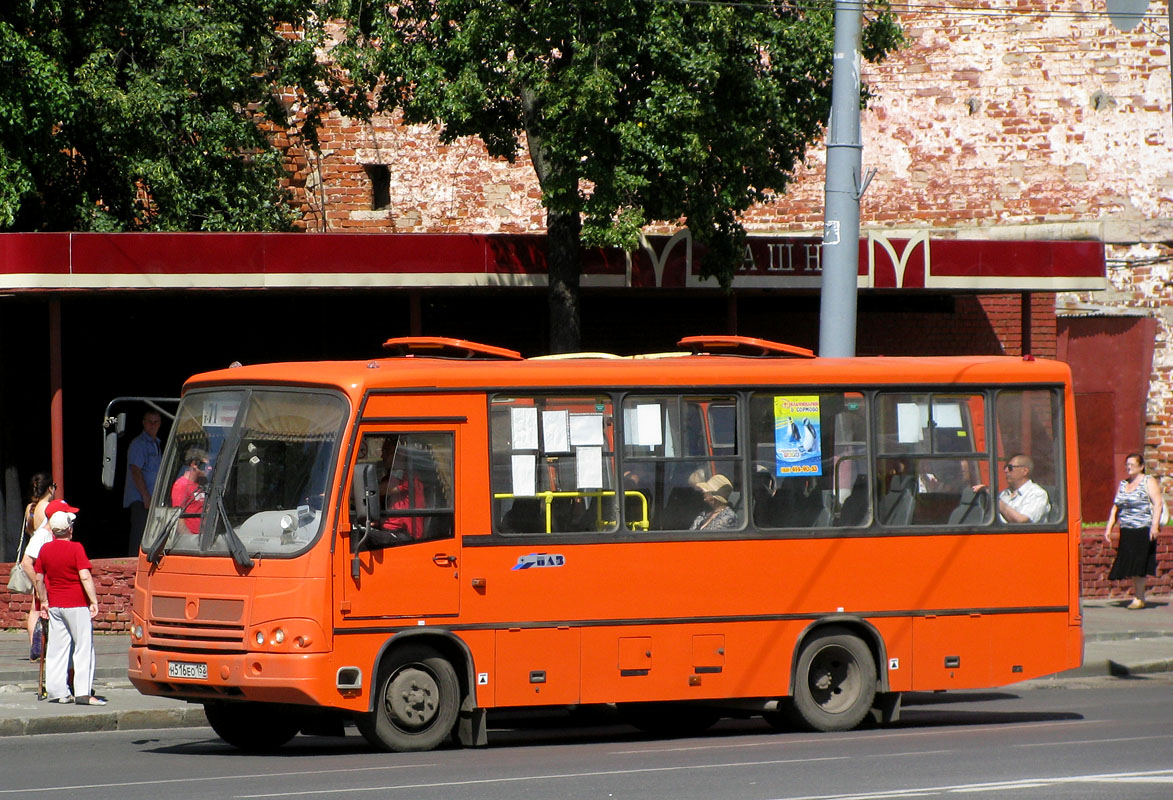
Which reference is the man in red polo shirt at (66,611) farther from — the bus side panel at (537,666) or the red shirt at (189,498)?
the bus side panel at (537,666)

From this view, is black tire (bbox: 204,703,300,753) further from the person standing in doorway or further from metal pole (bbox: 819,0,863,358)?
the person standing in doorway

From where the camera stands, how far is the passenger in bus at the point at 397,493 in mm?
11297

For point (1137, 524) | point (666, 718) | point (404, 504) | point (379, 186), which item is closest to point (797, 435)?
point (666, 718)

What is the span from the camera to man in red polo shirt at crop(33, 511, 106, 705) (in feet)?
45.2

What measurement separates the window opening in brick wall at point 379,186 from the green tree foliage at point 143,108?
542cm

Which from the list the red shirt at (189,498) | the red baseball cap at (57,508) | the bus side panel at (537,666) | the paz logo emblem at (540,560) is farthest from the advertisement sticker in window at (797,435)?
the red baseball cap at (57,508)

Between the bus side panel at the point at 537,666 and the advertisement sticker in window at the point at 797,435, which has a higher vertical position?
the advertisement sticker in window at the point at 797,435

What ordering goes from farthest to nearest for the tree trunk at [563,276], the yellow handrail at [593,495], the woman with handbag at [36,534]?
the tree trunk at [563,276], the woman with handbag at [36,534], the yellow handrail at [593,495]

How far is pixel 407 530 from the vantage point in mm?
11336

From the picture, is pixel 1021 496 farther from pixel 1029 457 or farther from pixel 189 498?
pixel 189 498

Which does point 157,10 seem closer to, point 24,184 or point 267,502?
point 24,184

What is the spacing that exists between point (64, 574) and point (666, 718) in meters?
5.09

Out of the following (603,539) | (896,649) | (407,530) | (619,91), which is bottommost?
(896,649)

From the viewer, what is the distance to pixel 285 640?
10.8 metres
